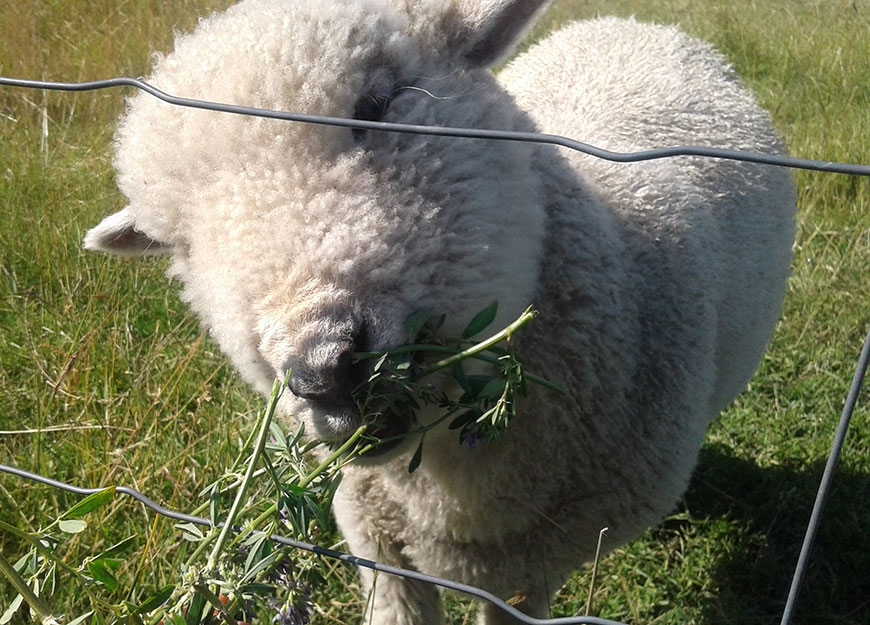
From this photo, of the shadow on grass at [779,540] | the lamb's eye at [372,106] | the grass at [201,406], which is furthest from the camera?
the shadow on grass at [779,540]

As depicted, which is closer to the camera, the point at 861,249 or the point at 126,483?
the point at 126,483

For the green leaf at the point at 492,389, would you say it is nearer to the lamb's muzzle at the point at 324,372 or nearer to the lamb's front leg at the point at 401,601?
the lamb's muzzle at the point at 324,372

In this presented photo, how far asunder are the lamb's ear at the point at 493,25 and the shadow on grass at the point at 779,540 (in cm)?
184

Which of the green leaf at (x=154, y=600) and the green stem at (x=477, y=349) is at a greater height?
the green stem at (x=477, y=349)

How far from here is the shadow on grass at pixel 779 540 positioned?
2900 millimetres

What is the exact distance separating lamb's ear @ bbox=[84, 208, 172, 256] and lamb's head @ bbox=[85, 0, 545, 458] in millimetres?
151

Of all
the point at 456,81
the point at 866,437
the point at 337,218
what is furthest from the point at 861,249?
the point at 337,218

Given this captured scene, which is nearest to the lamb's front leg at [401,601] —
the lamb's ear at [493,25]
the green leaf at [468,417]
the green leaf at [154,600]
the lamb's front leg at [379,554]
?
the lamb's front leg at [379,554]

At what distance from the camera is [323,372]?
4.65 feet

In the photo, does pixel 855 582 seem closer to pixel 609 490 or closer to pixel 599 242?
pixel 609 490

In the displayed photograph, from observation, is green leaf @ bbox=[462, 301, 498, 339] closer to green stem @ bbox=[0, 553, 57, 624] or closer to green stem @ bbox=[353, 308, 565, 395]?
green stem @ bbox=[353, 308, 565, 395]

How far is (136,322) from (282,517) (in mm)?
2260

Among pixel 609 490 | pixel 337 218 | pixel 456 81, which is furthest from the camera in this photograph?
pixel 609 490

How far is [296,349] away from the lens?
1.43 m
